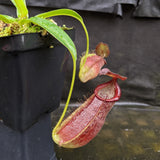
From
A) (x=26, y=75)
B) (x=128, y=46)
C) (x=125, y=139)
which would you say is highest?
(x=26, y=75)

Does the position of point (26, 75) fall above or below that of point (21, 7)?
below

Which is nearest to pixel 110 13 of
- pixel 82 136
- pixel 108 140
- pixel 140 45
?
pixel 140 45

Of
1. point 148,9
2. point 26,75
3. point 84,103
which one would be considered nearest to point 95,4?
point 148,9

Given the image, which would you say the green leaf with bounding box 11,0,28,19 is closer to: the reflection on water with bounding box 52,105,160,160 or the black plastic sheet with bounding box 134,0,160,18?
the reflection on water with bounding box 52,105,160,160

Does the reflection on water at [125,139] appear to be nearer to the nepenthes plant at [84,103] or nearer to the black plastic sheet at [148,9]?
the nepenthes plant at [84,103]

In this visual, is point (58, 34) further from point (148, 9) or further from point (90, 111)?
point (148, 9)

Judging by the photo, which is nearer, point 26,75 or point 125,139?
point 26,75

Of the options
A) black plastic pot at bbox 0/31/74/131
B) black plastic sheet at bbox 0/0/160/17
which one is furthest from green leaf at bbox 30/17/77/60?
black plastic sheet at bbox 0/0/160/17

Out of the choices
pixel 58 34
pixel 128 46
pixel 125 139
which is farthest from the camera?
pixel 128 46
